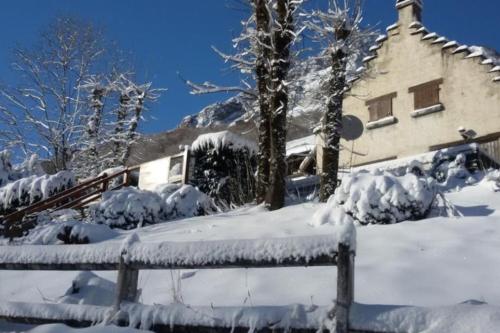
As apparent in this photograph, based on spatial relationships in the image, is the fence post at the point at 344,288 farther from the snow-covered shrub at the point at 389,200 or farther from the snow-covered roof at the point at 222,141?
the snow-covered roof at the point at 222,141

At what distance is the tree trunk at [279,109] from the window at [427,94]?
9.35m

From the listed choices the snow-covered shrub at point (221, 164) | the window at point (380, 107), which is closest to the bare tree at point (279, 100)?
the snow-covered shrub at point (221, 164)

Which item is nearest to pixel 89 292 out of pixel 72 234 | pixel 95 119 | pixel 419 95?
pixel 72 234

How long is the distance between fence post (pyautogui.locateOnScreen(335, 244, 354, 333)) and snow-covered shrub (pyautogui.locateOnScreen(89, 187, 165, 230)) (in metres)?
8.72

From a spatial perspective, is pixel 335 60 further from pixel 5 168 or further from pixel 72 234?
pixel 5 168

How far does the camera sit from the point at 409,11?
2131cm

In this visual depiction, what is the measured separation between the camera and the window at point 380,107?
20.6 meters

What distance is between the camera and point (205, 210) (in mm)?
12359

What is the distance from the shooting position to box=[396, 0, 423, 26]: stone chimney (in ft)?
69.6

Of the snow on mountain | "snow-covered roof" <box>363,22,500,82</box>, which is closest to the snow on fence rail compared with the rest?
the snow on mountain

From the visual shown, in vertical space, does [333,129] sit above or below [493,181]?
above

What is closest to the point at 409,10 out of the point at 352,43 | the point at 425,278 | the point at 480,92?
the point at 480,92

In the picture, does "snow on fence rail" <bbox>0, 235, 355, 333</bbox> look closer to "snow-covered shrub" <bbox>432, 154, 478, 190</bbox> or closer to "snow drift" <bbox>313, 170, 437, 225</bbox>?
"snow drift" <bbox>313, 170, 437, 225</bbox>

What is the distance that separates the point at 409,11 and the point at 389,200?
51.8 ft
